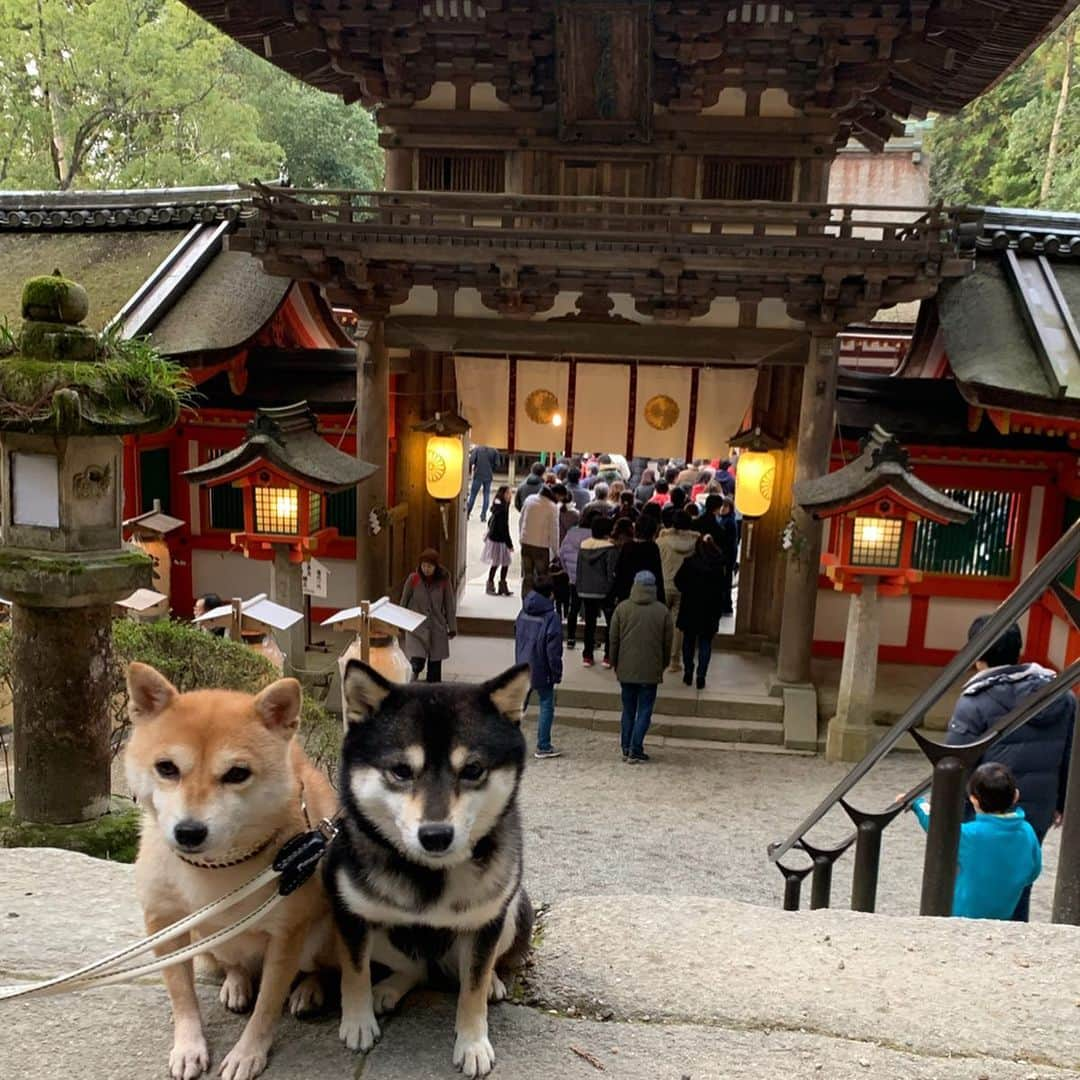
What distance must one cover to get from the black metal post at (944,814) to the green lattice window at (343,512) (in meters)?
9.06

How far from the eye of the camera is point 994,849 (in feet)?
12.5

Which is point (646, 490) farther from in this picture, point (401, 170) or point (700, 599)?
point (401, 170)

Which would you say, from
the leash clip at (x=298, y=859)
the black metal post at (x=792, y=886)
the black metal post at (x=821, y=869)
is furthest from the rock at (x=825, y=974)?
the black metal post at (x=792, y=886)

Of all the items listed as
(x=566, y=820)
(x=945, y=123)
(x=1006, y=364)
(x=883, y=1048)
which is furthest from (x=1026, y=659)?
(x=945, y=123)

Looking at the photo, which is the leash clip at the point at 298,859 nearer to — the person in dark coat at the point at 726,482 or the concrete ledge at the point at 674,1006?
the concrete ledge at the point at 674,1006

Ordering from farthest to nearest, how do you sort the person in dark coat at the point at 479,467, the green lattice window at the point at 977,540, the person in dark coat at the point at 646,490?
the person in dark coat at the point at 479,467 < the person in dark coat at the point at 646,490 < the green lattice window at the point at 977,540

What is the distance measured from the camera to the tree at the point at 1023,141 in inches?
747

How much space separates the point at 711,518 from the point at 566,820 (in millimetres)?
5080

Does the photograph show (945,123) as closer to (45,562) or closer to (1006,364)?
(1006,364)

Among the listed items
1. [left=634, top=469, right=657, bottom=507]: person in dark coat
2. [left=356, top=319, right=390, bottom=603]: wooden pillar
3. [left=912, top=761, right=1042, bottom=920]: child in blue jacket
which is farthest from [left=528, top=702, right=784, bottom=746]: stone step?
[left=912, top=761, right=1042, bottom=920]: child in blue jacket

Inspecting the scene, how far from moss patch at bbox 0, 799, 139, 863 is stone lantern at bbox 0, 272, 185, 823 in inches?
2.4

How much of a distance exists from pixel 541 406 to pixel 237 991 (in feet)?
32.9

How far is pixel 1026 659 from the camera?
Result: 10.4 m

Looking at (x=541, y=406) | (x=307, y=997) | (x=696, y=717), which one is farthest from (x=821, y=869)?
(x=541, y=406)
